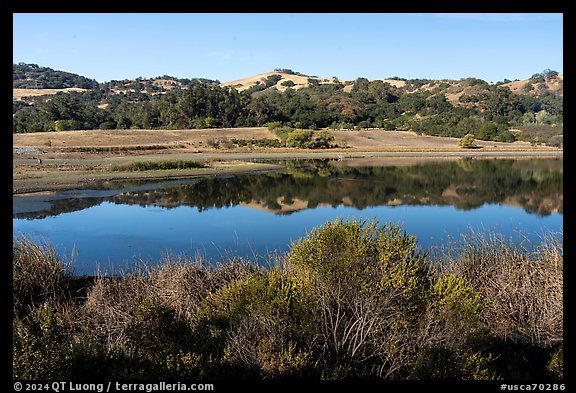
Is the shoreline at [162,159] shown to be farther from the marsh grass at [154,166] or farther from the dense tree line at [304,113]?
the dense tree line at [304,113]

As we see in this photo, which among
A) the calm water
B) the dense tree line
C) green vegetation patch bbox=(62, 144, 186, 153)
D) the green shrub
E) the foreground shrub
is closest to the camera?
the foreground shrub

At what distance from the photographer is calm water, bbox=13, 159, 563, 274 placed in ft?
47.9

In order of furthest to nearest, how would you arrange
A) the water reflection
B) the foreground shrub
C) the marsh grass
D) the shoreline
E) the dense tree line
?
1. the dense tree line
2. the marsh grass
3. the shoreline
4. the water reflection
5. the foreground shrub

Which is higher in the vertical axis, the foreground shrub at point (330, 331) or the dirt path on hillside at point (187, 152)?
the dirt path on hillside at point (187, 152)

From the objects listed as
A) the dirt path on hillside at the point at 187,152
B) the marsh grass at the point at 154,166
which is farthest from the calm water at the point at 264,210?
the marsh grass at the point at 154,166

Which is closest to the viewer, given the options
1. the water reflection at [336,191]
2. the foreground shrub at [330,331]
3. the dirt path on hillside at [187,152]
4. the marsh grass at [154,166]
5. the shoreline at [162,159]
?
the foreground shrub at [330,331]

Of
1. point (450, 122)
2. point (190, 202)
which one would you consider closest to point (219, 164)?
point (190, 202)

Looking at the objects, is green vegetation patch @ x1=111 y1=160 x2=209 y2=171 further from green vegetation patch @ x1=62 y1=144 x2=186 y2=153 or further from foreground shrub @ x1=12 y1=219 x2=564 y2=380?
foreground shrub @ x1=12 y1=219 x2=564 y2=380

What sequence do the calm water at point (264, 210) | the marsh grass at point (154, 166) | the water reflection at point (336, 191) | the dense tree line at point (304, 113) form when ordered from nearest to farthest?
the calm water at point (264, 210)
the water reflection at point (336, 191)
the marsh grass at point (154, 166)
the dense tree line at point (304, 113)

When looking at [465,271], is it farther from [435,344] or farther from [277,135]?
[277,135]

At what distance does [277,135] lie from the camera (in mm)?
61969

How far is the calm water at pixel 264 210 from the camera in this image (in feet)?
47.9

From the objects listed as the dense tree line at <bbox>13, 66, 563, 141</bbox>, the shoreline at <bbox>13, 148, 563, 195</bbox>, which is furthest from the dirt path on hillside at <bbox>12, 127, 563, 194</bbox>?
the dense tree line at <bbox>13, 66, 563, 141</bbox>
